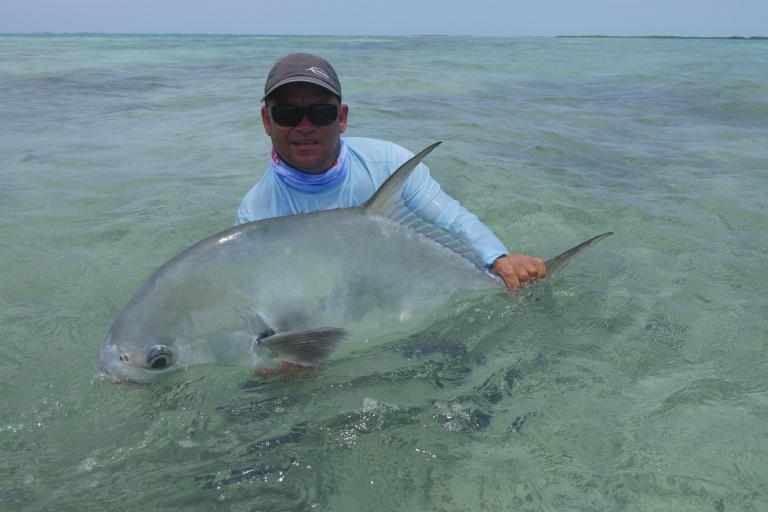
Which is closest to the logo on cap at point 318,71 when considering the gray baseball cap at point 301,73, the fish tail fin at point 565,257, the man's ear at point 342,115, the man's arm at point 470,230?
the gray baseball cap at point 301,73

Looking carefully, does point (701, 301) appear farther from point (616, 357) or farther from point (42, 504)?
point (42, 504)

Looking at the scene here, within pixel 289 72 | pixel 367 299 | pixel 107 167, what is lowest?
pixel 107 167

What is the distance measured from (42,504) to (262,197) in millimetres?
1482

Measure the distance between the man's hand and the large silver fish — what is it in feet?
1.71

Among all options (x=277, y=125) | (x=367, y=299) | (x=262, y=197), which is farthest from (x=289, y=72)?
(x=367, y=299)

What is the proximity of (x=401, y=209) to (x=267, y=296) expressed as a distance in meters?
0.57

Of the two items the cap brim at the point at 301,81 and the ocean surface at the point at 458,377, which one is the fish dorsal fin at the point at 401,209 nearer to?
the ocean surface at the point at 458,377

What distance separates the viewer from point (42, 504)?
5.90 feet

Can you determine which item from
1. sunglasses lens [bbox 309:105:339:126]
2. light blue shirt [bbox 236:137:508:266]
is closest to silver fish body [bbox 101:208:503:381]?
sunglasses lens [bbox 309:105:339:126]

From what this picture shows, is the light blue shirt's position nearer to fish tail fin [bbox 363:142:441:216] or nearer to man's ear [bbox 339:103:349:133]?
man's ear [bbox 339:103:349:133]

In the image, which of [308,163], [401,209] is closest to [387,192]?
[401,209]

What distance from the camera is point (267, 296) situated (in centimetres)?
204

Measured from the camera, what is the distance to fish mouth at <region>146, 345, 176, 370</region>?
1.99 m

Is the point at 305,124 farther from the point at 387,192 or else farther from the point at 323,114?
the point at 387,192
